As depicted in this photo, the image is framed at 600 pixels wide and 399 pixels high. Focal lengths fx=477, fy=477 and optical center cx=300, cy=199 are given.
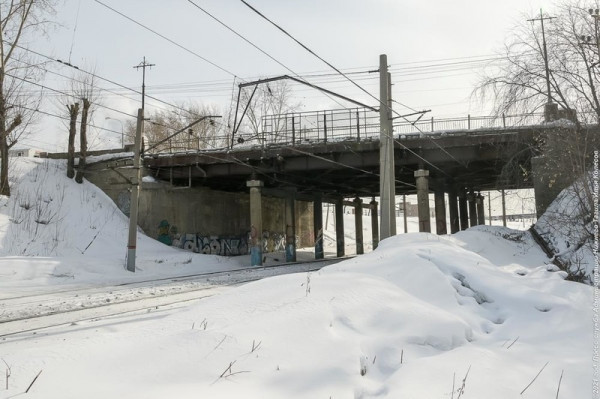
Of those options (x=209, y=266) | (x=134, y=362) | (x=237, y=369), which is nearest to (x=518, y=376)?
(x=237, y=369)

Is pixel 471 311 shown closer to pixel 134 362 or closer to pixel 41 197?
pixel 134 362

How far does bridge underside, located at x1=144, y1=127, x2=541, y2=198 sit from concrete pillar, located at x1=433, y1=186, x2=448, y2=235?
5.78ft

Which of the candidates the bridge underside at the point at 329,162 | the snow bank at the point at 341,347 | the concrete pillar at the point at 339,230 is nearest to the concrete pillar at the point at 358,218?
the concrete pillar at the point at 339,230

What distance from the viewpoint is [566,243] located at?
1403 cm

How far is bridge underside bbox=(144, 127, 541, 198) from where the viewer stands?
26.7 meters

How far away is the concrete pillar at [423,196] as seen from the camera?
93.7 ft

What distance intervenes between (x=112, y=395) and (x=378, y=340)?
2308 mm

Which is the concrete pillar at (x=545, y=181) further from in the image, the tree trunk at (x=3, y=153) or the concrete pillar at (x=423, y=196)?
the tree trunk at (x=3, y=153)

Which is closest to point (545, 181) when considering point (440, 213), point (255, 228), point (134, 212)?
point (134, 212)

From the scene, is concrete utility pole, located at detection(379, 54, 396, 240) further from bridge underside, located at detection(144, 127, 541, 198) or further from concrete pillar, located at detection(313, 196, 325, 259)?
A: concrete pillar, located at detection(313, 196, 325, 259)

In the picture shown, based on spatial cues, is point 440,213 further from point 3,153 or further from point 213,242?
point 3,153

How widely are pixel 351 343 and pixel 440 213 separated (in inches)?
1321

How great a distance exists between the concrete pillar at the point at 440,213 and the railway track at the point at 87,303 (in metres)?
22.8

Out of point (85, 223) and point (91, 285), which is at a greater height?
point (85, 223)
